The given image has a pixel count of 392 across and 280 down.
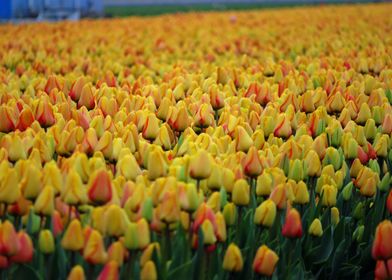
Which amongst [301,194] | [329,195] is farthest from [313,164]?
[301,194]

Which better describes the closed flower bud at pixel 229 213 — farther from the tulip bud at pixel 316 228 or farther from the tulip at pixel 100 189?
the tulip at pixel 100 189

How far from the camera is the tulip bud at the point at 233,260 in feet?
7.92

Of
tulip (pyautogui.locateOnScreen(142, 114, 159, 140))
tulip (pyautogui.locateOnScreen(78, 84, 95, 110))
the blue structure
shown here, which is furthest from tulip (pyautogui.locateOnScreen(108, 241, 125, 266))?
the blue structure

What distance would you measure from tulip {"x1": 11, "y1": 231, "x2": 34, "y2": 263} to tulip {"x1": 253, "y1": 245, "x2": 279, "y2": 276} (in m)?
0.77

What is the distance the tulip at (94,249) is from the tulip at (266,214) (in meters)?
0.67

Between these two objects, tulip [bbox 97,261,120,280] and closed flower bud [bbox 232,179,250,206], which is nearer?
tulip [bbox 97,261,120,280]

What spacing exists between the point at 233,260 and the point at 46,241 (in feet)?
2.10

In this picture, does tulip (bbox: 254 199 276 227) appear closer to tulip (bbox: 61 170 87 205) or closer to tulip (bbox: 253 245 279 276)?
tulip (bbox: 253 245 279 276)

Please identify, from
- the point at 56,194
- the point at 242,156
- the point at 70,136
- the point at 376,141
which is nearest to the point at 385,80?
the point at 376,141

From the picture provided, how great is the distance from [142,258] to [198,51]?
18.1ft

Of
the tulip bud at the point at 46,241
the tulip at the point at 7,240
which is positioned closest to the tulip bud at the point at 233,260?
the tulip bud at the point at 46,241

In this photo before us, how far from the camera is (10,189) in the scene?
2432 mm

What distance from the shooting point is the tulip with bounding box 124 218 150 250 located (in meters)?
2.30

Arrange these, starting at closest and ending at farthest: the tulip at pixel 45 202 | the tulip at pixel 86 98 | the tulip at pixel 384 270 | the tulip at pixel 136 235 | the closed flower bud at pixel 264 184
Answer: the tulip at pixel 136 235, the tulip at pixel 45 202, the tulip at pixel 384 270, the closed flower bud at pixel 264 184, the tulip at pixel 86 98
